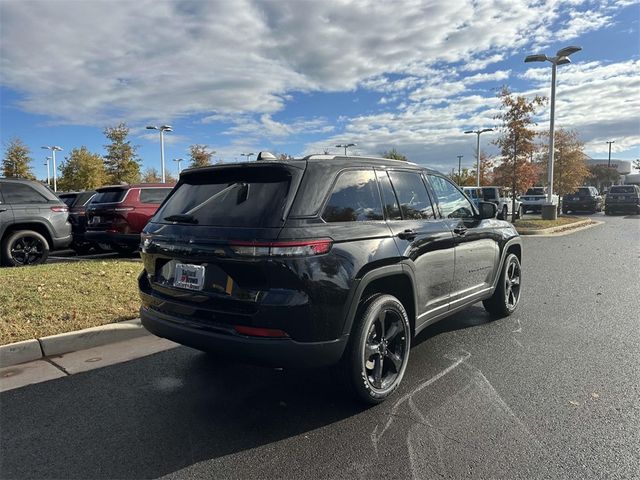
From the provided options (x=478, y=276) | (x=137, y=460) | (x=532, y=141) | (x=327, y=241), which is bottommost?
(x=137, y=460)

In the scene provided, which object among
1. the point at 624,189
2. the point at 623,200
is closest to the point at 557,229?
the point at 623,200

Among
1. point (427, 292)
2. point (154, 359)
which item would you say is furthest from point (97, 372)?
point (427, 292)

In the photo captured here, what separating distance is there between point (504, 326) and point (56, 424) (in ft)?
15.1

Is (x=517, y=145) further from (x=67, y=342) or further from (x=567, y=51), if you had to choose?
(x=67, y=342)

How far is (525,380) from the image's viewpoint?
398 cm

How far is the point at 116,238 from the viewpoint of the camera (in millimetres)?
9930

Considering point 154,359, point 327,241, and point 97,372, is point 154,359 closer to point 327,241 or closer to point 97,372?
point 97,372

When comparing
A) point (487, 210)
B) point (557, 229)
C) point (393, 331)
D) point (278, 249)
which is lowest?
point (557, 229)

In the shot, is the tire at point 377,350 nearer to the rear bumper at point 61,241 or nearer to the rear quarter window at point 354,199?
the rear quarter window at point 354,199

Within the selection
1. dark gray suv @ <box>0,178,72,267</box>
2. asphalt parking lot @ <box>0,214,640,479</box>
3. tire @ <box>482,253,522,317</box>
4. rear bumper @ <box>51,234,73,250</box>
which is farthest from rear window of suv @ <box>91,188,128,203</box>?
tire @ <box>482,253,522,317</box>

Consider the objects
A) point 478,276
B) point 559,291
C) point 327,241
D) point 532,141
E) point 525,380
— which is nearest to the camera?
point 327,241

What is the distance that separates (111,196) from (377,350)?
338 inches

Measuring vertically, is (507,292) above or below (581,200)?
below

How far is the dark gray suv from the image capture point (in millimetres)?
8836
